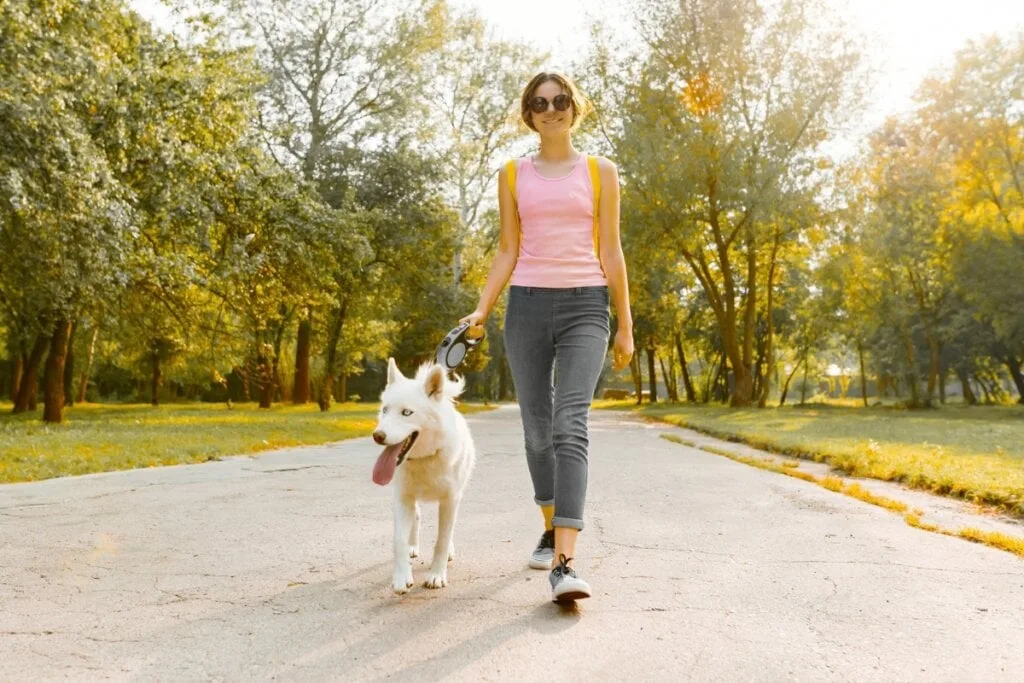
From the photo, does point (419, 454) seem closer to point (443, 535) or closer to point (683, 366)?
point (443, 535)

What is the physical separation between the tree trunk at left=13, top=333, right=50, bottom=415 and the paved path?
22.1 meters

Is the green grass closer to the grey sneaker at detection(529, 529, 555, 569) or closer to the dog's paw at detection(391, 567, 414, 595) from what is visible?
the grey sneaker at detection(529, 529, 555, 569)

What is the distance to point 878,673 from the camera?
10.1ft

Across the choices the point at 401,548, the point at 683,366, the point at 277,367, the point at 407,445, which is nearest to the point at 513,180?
the point at 407,445

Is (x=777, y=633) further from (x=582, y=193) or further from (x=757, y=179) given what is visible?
(x=757, y=179)

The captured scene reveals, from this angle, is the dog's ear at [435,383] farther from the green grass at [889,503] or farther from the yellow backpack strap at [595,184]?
the green grass at [889,503]

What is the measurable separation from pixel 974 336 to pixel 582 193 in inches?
1338

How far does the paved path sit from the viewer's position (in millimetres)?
3180

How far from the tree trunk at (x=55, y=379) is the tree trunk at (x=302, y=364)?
16.6m

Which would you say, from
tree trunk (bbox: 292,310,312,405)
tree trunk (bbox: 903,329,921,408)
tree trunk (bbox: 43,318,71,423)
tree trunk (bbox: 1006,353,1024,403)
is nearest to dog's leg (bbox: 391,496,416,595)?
tree trunk (bbox: 43,318,71,423)

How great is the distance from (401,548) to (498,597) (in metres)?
0.52

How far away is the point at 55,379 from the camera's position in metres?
20.7

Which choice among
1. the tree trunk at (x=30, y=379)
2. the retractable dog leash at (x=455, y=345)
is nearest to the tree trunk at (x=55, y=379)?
the tree trunk at (x=30, y=379)

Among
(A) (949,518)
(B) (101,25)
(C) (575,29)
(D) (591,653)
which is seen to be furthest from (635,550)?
(C) (575,29)
